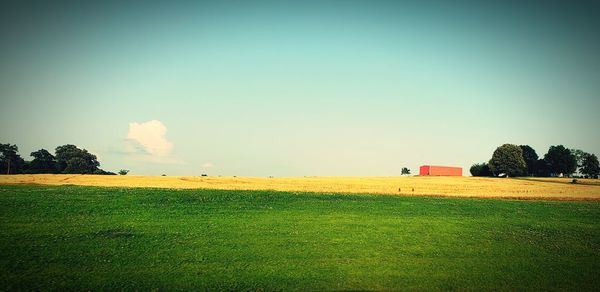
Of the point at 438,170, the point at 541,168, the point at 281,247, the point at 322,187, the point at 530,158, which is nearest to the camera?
the point at 281,247

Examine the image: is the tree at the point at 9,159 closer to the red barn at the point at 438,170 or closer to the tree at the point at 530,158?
Answer: the red barn at the point at 438,170

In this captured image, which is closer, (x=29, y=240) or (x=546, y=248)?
(x=29, y=240)

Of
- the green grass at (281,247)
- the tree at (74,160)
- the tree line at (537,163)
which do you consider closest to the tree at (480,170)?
the tree line at (537,163)

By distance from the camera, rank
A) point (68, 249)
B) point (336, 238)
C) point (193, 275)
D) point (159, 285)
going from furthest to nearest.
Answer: point (336, 238) < point (68, 249) < point (193, 275) < point (159, 285)

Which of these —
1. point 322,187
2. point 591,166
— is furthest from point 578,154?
point 322,187

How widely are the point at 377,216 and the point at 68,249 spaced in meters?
18.7

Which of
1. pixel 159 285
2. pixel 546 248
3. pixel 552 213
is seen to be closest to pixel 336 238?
pixel 159 285

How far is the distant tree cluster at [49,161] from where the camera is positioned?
3836 inches

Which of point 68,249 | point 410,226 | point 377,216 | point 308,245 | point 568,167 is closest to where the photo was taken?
point 68,249

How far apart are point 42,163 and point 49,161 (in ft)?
6.53

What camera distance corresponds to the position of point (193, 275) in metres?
14.0

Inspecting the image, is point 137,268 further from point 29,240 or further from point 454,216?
point 454,216

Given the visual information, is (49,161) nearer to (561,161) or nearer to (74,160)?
(74,160)

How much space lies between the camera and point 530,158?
480 feet
